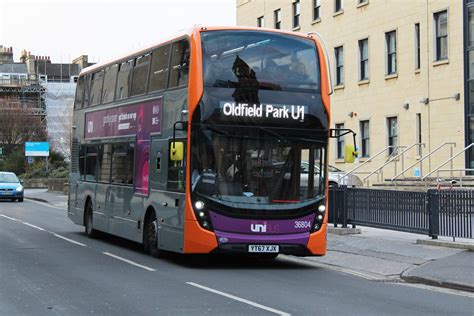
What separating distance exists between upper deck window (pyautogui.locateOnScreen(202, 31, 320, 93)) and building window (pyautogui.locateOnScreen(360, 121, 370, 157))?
2253 cm

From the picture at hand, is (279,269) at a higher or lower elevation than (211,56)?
lower

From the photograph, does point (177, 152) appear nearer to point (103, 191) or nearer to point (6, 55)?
point (103, 191)

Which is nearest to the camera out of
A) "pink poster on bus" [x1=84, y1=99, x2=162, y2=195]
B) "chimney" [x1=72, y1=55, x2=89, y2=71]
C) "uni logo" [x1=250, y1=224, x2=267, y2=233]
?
"uni logo" [x1=250, y1=224, x2=267, y2=233]

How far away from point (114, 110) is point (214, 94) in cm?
473

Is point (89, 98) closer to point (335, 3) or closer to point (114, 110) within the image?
point (114, 110)

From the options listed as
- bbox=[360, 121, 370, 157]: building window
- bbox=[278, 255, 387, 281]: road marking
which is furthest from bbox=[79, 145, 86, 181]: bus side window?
bbox=[360, 121, 370, 157]: building window

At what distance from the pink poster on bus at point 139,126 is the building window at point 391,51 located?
64.5 ft

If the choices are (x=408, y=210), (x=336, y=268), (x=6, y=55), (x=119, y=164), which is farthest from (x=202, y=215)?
(x=6, y=55)

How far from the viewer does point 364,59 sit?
1423 inches

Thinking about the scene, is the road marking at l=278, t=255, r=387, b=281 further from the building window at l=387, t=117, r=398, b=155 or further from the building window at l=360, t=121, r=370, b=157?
the building window at l=360, t=121, r=370, b=157

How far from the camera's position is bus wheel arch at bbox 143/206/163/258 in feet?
47.1

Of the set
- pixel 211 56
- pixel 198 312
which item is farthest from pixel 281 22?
pixel 198 312

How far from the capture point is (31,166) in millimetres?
65312

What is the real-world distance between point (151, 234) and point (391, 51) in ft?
73.0
